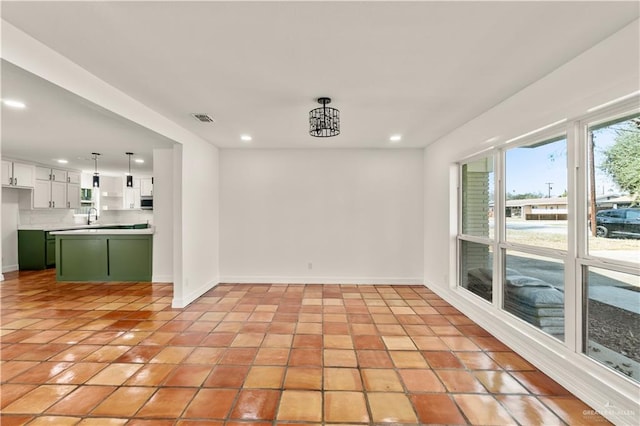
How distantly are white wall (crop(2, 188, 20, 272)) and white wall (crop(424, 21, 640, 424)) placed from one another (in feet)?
28.3

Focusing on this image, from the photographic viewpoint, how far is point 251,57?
212 centimetres

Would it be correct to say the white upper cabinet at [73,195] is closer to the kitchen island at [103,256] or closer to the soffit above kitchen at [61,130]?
the soffit above kitchen at [61,130]

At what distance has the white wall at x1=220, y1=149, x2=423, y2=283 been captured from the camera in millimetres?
5180

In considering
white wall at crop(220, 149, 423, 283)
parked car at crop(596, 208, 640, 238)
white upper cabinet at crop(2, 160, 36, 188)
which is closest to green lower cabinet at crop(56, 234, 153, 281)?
white wall at crop(220, 149, 423, 283)

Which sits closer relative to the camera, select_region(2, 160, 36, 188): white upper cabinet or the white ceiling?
the white ceiling

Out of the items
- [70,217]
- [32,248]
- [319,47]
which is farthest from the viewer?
[70,217]

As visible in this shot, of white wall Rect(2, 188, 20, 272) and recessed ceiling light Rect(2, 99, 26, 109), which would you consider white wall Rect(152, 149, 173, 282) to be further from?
white wall Rect(2, 188, 20, 272)

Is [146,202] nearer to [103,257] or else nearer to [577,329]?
[103,257]

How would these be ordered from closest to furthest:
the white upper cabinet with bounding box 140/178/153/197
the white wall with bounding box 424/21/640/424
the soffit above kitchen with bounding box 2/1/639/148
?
the soffit above kitchen with bounding box 2/1/639/148 < the white wall with bounding box 424/21/640/424 < the white upper cabinet with bounding box 140/178/153/197

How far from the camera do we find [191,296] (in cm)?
414

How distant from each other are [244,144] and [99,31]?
10.0 ft

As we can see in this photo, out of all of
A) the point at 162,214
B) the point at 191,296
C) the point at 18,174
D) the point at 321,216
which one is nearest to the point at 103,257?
the point at 162,214

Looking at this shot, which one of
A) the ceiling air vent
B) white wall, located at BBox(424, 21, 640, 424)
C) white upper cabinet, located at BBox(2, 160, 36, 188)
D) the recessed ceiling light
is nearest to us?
white wall, located at BBox(424, 21, 640, 424)

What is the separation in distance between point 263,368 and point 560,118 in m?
3.12
